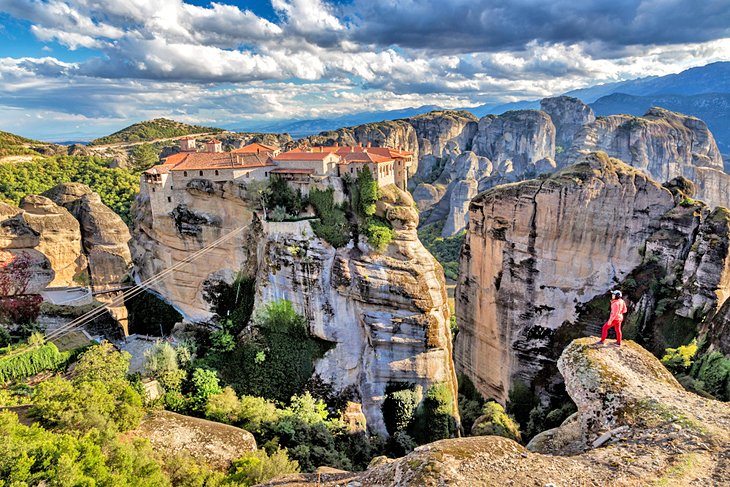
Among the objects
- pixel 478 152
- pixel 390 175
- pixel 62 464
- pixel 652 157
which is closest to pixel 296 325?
pixel 390 175

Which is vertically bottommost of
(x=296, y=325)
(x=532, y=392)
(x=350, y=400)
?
(x=532, y=392)

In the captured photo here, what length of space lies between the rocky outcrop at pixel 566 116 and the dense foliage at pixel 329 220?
123 m

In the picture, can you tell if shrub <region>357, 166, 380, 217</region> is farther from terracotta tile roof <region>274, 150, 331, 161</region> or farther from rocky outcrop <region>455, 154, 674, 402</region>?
rocky outcrop <region>455, 154, 674, 402</region>

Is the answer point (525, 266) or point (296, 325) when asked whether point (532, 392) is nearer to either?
point (525, 266)

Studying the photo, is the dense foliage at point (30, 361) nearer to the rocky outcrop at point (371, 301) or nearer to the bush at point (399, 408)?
the rocky outcrop at point (371, 301)

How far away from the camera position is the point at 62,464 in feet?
36.8

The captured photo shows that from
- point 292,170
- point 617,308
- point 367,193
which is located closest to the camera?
point 617,308

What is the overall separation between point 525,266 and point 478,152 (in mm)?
104005

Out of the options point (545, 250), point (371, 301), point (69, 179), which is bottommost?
point (371, 301)

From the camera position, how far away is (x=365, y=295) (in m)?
25.3

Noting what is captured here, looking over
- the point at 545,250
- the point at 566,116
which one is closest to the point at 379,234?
the point at 545,250

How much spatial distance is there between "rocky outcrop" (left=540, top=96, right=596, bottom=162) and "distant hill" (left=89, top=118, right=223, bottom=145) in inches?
3969

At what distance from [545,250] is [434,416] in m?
13.7

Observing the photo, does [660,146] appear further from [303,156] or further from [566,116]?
[303,156]
